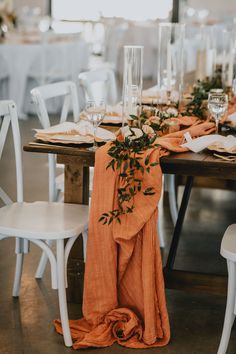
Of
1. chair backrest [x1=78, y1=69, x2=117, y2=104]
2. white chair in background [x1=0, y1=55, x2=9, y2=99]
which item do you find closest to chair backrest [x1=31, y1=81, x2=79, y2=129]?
chair backrest [x1=78, y1=69, x2=117, y2=104]

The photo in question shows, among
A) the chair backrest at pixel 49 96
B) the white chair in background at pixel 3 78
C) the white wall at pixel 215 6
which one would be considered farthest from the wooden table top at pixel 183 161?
the white wall at pixel 215 6

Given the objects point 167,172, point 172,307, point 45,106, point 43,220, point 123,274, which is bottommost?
point 172,307

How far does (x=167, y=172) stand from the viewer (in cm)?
275

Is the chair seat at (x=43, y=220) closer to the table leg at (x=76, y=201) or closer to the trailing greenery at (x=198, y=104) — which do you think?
the table leg at (x=76, y=201)

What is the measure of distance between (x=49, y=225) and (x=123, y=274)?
358 mm

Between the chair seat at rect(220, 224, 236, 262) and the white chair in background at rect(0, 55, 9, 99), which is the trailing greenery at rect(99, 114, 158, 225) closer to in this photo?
the chair seat at rect(220, 224, 236, 262)

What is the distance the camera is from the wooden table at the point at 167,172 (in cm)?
269

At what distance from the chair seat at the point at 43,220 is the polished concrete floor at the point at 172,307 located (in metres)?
0.42

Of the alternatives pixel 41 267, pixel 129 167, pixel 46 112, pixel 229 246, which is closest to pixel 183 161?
pixel 129 167

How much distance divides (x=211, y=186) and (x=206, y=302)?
50.3 inches

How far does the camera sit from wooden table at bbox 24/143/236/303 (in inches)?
106

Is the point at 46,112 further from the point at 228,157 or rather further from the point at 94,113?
the point at 228,157

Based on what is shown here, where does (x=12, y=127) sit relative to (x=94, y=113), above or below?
below

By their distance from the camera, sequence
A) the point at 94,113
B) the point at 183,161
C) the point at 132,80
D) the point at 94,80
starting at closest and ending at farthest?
the point at 183,161 → the point at 94,113 → the point at 132,80 → the point at 94,80
